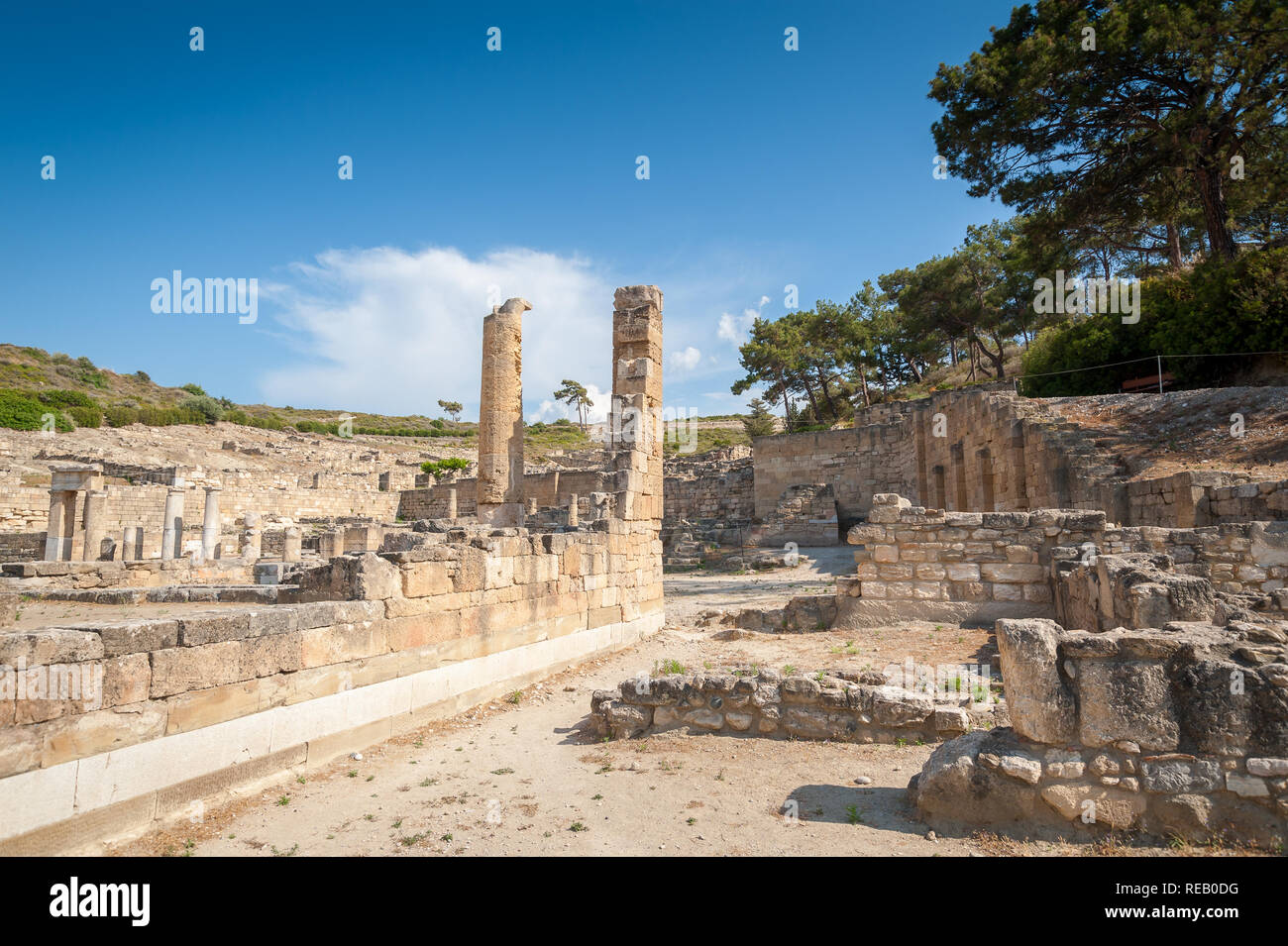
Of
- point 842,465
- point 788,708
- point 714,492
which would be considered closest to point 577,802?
point 788,708

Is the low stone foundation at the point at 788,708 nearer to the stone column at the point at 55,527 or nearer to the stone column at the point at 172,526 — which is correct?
the stone column at the point at 172,526

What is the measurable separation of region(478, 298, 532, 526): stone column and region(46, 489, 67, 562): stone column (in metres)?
13.9

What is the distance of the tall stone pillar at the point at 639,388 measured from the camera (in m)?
12.1

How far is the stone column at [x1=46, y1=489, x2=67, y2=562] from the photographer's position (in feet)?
64.9

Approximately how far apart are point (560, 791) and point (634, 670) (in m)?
4.44

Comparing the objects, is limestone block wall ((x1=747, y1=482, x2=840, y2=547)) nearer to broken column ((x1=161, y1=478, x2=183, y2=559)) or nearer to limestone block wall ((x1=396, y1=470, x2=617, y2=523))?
limestone block wall ((x1=396, y1=470, x2=617, y2=523))

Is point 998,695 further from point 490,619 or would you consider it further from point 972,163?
point 972,163

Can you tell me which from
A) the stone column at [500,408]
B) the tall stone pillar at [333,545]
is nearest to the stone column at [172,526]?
the tall stone pillar at [333,545]

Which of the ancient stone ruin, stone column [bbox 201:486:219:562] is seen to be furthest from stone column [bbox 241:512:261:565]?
the ancient stone ruin

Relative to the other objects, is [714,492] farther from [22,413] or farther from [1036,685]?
[22,413]

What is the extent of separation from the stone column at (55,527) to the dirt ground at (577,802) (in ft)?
65.1

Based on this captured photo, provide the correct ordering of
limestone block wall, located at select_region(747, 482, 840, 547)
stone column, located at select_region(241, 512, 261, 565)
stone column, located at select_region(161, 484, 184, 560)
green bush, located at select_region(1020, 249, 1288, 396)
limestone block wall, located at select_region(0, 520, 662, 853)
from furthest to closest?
limestone block wall, located at select_region(747, 482, 840, 547)
stone column, located at select_region(161, 484, 184, 560)
stone column, located at select_region(241, 512, 261, 565)
green bush, located at select_region(1020, 249, 1288, 396)
limestone block wall, located at select_region(0, 520, 662, 853)

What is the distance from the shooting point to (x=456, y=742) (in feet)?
20.2

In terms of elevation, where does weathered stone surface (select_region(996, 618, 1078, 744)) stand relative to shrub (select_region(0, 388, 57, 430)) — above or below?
below
